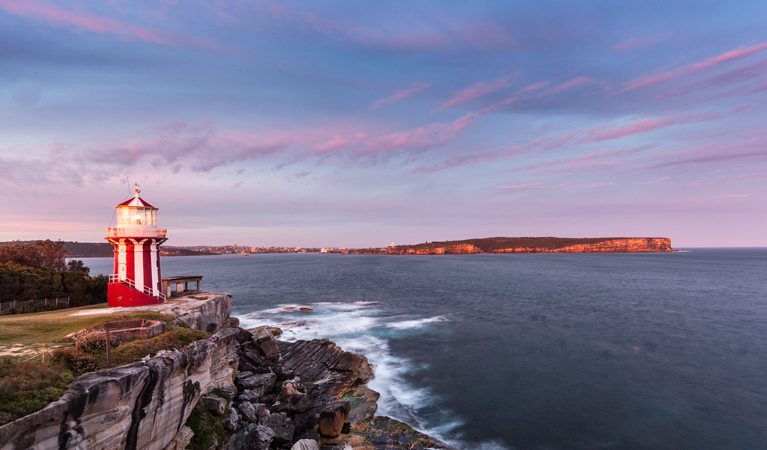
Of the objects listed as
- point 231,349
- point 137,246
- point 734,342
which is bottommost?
point 734,342

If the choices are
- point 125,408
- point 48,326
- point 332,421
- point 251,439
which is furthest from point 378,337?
point 125,408

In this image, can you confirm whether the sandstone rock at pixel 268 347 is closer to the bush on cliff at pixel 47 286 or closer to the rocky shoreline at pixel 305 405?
the rocky shoreline at pixel 305 405

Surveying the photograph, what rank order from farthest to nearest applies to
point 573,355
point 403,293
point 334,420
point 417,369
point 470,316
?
point 403,293 < point 470,316 < point 573,355 < point 417,369 < point 334,420

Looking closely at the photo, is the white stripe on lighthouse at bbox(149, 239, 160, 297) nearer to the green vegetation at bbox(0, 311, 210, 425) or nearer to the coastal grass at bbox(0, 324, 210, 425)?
the green vegetation at bbox(0, 311, 210, 425)

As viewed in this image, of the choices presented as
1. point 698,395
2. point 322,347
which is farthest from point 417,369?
point 698,395

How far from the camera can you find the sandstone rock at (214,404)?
1516cm

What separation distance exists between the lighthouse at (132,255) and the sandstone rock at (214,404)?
1200cm

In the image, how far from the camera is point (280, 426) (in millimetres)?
15891

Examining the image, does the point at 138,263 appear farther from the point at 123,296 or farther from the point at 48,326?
the point at 48,326

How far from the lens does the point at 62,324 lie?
1638 centimetres

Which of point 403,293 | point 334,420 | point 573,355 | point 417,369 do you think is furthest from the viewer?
point 403,293

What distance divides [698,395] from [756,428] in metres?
3.87

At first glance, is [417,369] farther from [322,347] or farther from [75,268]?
[75,268]

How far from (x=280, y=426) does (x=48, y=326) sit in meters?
11.9
